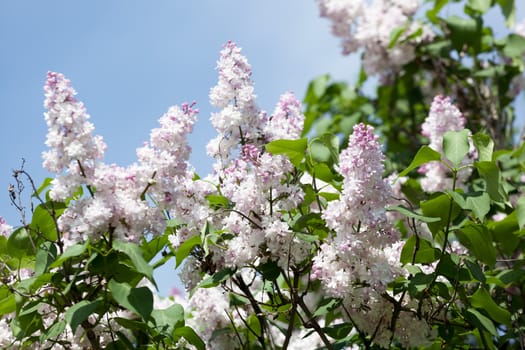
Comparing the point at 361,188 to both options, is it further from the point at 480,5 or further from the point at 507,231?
the point at 480,5

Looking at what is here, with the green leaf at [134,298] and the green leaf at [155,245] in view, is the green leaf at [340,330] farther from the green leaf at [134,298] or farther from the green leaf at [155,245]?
the green leaf at [134,298]

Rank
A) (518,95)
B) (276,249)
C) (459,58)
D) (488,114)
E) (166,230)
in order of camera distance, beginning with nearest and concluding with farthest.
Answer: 1. (276,249)
2. (166,230)
3. (488,114)
4. (459,58)
5. (518,95)

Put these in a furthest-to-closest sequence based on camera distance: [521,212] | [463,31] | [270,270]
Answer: [463,31], [521,212], [270,270]

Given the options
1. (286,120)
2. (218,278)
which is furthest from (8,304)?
(286,120)

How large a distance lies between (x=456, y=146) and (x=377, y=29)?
225cm

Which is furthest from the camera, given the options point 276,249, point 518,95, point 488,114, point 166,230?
point 518,95

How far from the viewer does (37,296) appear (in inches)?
75.9

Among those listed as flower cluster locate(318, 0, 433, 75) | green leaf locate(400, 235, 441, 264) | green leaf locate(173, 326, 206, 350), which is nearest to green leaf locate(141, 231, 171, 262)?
green leaf locate(173, 326, 206, 350)

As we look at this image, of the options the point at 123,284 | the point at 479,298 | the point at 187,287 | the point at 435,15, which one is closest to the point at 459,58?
the point at 435,15

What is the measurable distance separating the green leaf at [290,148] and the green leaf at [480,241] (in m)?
0.48

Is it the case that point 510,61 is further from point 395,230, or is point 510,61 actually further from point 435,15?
point 395,230

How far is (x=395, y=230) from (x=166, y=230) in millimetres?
602

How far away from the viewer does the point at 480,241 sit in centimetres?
199

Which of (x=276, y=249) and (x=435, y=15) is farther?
(x=435, y=15)
